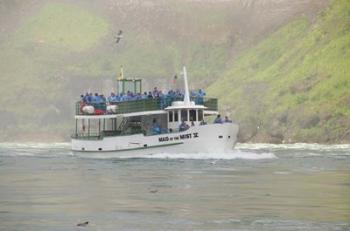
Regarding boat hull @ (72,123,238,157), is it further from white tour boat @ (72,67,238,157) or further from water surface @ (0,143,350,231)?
water surface @ (0,143,350,231)

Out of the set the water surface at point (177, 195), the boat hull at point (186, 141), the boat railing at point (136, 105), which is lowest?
the water surface at point (177, 195)

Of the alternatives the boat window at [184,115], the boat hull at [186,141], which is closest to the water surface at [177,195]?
the boat hull at [186,141]

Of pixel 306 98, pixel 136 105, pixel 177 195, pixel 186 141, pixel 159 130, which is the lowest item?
pixel 177 195

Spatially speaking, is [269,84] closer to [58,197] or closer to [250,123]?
[250,123]

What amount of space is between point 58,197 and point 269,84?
452ft

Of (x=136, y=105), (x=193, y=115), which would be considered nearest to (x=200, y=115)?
(x=193, y=115)

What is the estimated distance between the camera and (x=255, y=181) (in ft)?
236

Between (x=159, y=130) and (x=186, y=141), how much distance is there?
2.90 meters

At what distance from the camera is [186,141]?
104 meters

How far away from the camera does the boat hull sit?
4087 inches

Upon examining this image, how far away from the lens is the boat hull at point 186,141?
10381cm

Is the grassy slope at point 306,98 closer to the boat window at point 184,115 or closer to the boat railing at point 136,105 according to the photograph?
the boat railing at point 136,105

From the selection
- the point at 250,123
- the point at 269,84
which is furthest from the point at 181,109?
the point at 269,84

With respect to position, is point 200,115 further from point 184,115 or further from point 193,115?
point 184,115
